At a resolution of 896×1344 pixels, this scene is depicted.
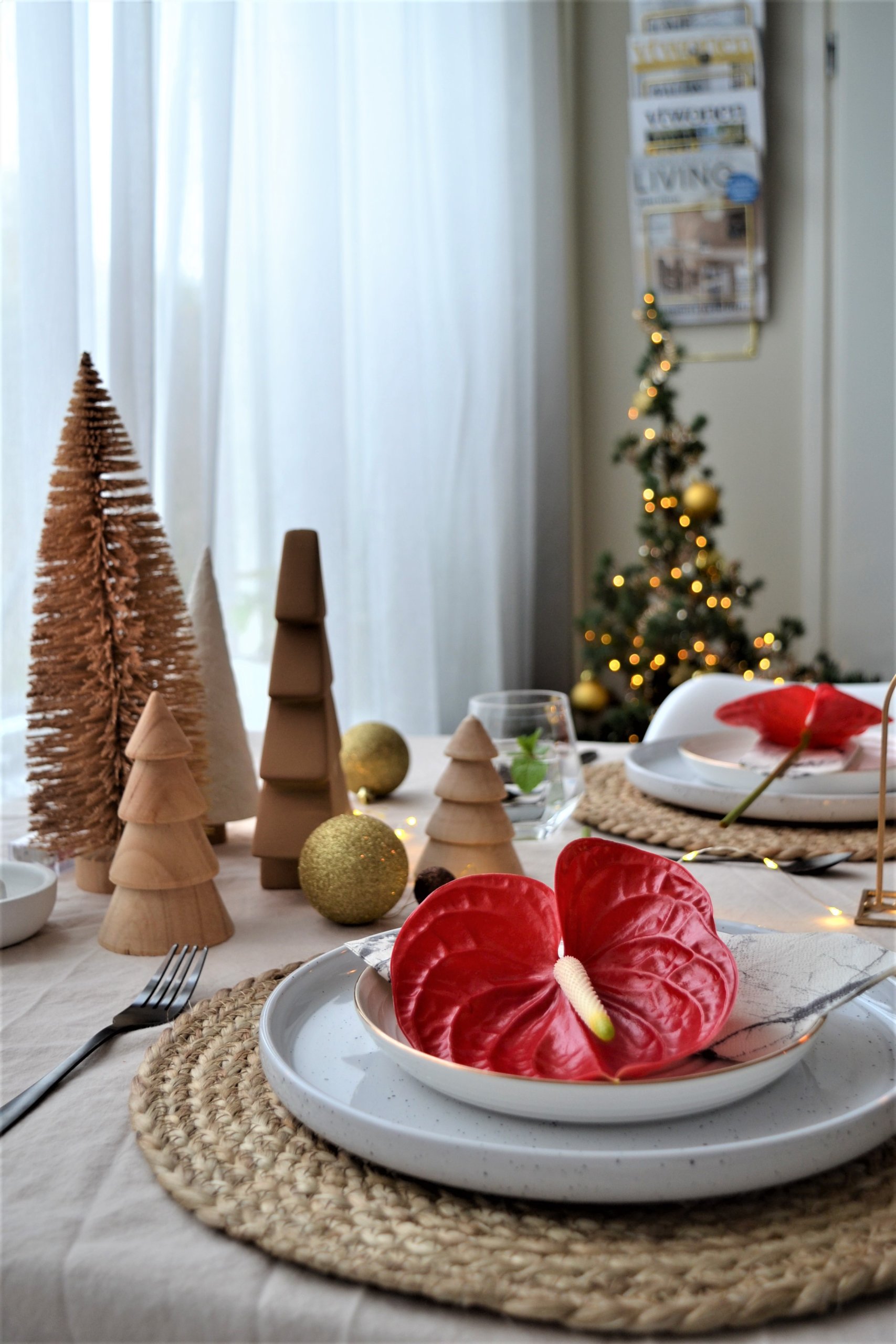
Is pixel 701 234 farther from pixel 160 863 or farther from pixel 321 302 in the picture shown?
pixel 160 863

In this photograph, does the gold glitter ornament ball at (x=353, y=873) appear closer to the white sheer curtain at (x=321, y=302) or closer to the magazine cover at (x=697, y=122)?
the white sheer curtain at (x=321, y=302)

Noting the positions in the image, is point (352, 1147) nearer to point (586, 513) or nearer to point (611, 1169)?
point (611, 1169)

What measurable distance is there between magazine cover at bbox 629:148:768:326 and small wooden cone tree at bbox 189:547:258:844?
257cm

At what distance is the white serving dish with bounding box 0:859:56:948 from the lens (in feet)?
1.99

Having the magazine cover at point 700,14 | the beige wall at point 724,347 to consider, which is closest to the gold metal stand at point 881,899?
the beige wall at point 724,347

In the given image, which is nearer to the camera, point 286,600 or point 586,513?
point 286,600

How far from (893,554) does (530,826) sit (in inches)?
104

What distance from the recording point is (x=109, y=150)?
134 centimetres

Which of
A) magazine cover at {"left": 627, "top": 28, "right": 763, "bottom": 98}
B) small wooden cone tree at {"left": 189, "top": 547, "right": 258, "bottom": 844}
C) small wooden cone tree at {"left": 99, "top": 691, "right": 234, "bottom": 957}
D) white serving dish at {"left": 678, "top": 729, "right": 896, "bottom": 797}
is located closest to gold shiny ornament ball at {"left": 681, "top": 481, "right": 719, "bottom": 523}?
magazine cover at {"left": 627, "top": 28, "right": 763, "bottom": 98}

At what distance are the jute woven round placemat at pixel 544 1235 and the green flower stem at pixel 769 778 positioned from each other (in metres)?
0.45

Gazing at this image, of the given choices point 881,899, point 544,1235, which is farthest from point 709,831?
point 544,1235

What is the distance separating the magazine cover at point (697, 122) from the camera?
3.04 meters

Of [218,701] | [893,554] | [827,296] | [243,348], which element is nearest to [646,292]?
[827,296]

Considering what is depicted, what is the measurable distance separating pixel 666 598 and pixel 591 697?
0.35m
